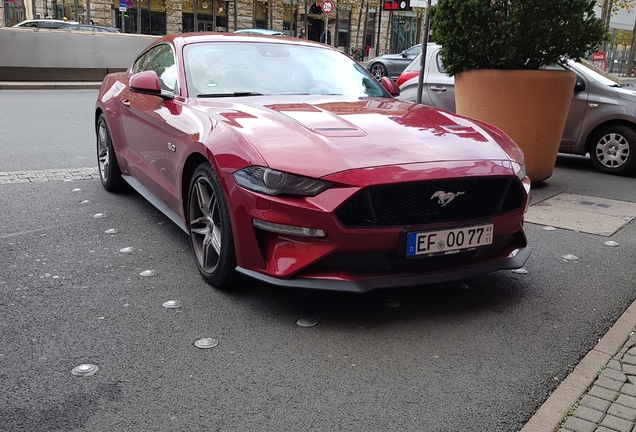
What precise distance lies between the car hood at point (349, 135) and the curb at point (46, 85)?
1463 centimetres

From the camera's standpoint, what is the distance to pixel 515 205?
3.78 meters

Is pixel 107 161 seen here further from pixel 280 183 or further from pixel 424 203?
pixel 424 203

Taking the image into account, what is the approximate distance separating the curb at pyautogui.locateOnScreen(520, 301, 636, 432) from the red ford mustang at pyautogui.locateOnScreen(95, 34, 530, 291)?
64 cm

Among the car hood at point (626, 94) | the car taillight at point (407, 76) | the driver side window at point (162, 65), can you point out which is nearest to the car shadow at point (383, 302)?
the driver side window at point (162, 65)

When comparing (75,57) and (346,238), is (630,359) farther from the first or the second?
(75,57)

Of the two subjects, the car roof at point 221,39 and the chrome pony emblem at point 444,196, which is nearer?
the chrome pony emblem at point 444,196

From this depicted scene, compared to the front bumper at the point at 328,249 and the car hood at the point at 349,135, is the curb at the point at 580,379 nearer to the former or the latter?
the front bumper at the point at 328,249

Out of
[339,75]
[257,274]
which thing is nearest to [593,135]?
[339,75]

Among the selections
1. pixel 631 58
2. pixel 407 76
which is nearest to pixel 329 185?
pixel 407 76

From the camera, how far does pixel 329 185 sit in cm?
327

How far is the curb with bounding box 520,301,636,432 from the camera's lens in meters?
2.63

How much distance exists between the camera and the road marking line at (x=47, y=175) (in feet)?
22.1

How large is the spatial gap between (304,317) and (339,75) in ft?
7.40

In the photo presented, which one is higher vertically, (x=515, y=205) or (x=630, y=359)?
(x=515, y=205)
